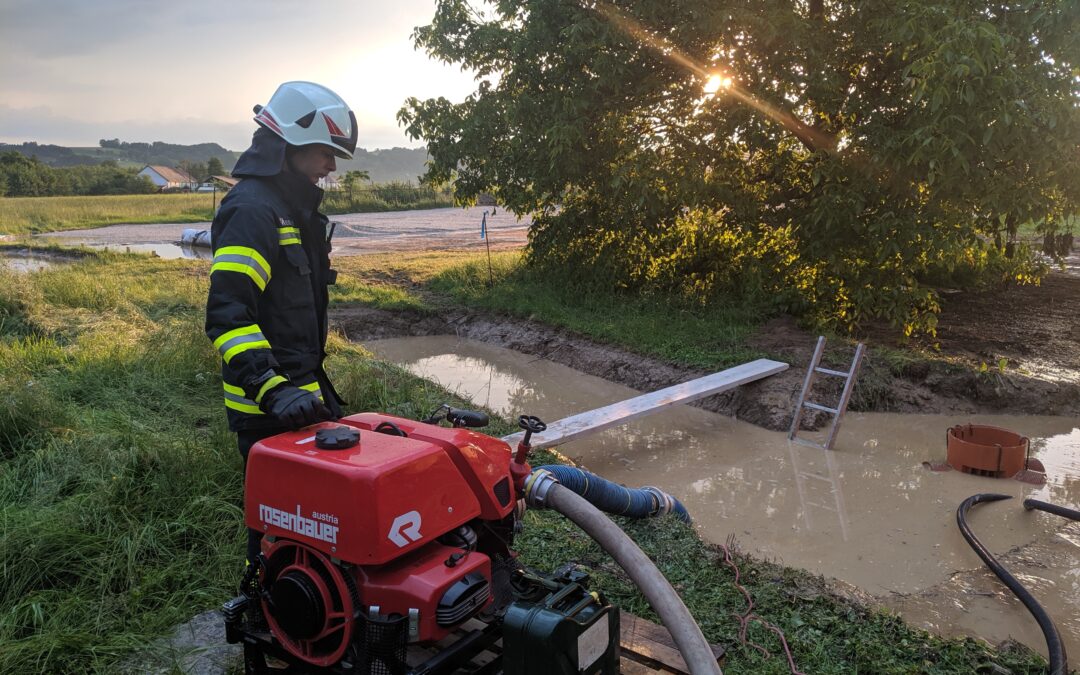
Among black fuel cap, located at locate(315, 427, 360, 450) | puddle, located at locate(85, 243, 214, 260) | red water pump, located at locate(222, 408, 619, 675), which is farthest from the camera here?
puddle, located at locate(85, 243, 214, 260)

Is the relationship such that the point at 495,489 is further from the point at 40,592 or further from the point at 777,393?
the point at 777,393

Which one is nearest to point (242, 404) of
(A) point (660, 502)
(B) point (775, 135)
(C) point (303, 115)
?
(C) point (303, 115)

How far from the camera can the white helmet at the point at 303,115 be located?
2400mm

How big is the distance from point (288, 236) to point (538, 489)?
4.05 feet

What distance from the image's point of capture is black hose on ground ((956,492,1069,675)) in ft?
9.14

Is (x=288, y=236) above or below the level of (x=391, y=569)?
above

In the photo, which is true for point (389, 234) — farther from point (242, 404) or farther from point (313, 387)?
point (242, 404)

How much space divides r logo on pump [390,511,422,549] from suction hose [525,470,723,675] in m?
0.57

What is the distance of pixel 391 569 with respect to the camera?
202 centimetres

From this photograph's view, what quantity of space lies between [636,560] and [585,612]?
43cm

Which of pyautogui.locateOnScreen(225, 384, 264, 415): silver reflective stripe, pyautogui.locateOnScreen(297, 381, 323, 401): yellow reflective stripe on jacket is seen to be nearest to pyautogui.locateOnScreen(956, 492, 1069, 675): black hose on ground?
pyautogui.locateOnScreen(297, 381, 323, 401): yellow reflective stripe on jacket

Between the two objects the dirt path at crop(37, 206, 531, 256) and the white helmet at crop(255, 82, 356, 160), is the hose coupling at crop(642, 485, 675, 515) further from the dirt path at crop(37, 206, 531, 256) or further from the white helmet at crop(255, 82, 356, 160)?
the dirt path at crop(37, 206, 531, 256)

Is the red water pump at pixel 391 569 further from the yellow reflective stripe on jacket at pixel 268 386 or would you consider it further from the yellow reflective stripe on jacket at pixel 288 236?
the yellow reflective stripe on jacket at pixel 288 236

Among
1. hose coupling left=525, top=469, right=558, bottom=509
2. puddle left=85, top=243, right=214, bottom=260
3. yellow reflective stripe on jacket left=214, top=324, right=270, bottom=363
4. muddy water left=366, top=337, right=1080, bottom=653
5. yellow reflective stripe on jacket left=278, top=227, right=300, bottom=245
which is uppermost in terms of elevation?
yellow reflective stripe on jacket left=278, top=227, right=300, bottom=245
